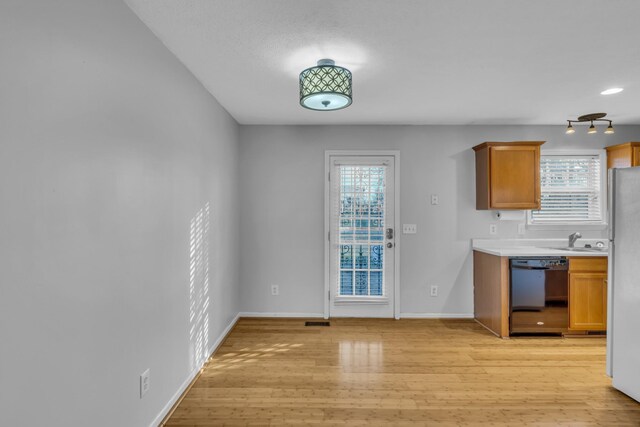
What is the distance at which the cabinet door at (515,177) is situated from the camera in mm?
3797

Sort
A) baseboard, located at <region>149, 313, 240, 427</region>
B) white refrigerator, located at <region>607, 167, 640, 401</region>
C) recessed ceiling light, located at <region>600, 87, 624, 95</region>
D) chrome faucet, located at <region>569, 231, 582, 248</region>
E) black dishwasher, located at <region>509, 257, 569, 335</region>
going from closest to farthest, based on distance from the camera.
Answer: baseboard, located at <region>149, 313, 240, 427</region>, white refrigerator, located at <region>607, 167, 640, 401</region>, recessed ceiling light, located at <region>600, 87, 624, 95</region>, black dishwasher, located at <region>509, 257, 569, 335</region>, chrome faucet, located at <region>569, 231, 582, 248</region>

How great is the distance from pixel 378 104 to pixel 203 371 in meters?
2.91

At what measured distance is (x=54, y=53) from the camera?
49.6 inches

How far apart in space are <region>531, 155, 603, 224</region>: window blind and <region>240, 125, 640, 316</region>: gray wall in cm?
18

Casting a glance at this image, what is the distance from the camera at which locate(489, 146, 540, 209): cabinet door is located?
3797mm

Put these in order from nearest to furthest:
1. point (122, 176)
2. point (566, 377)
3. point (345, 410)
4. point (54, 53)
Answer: point (54, 53) → point (122, 176) → point (345, 410) → point (566, 377)

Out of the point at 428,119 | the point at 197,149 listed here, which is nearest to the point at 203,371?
the point at 197,149

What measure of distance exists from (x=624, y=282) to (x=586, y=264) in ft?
4.15

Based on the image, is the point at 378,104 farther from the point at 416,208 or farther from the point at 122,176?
the point at 122,176

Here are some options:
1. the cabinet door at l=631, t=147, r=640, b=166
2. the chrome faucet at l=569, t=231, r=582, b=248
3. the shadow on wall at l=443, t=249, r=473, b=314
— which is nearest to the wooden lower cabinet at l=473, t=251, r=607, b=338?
the chrome faucet at l=569, t=231, r=582, b=248

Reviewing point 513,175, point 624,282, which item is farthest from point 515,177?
point 624,282

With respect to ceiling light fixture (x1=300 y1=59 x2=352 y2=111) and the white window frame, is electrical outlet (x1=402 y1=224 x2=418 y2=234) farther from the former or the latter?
ceiling light fixture (x1=300 y1=59 x2=352 y2=111)

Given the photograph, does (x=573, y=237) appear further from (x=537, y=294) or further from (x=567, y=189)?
(x=537, y=294)

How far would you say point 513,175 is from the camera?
3.80 m
